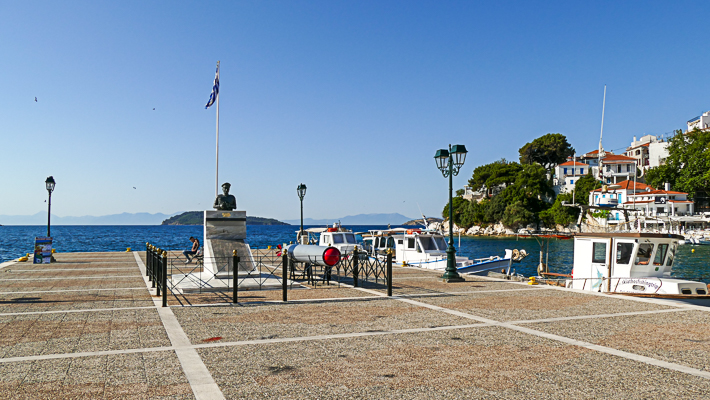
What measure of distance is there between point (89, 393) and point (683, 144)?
110619 mm

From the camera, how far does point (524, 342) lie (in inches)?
318

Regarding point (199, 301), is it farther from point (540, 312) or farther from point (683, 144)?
point (683, 144)

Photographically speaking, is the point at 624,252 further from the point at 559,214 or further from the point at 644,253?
the point at 559,214

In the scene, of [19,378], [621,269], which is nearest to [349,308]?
[19,378]

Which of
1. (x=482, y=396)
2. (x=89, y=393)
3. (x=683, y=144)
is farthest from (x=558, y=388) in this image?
(x=683, y=144)

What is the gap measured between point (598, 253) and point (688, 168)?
89.0 meters

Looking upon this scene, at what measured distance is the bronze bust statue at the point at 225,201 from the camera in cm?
1781

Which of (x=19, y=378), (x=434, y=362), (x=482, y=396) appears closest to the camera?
(x=482, y=396)

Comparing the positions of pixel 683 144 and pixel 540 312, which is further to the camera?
pixel 683 144

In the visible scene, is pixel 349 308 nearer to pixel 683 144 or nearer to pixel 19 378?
pixel 19 378

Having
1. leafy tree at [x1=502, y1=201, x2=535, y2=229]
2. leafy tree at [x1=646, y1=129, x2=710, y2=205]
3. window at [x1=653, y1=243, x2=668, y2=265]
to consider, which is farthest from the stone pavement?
leafy tree at [x1=502, y1=201, x2=535, y2=229]

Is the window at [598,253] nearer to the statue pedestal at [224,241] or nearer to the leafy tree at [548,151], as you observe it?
the statue pedestal at [224,241]

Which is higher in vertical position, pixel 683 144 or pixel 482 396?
pixel 683 144

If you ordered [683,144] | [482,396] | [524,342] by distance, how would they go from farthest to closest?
[683,144] < [524,342] < [482,396]
